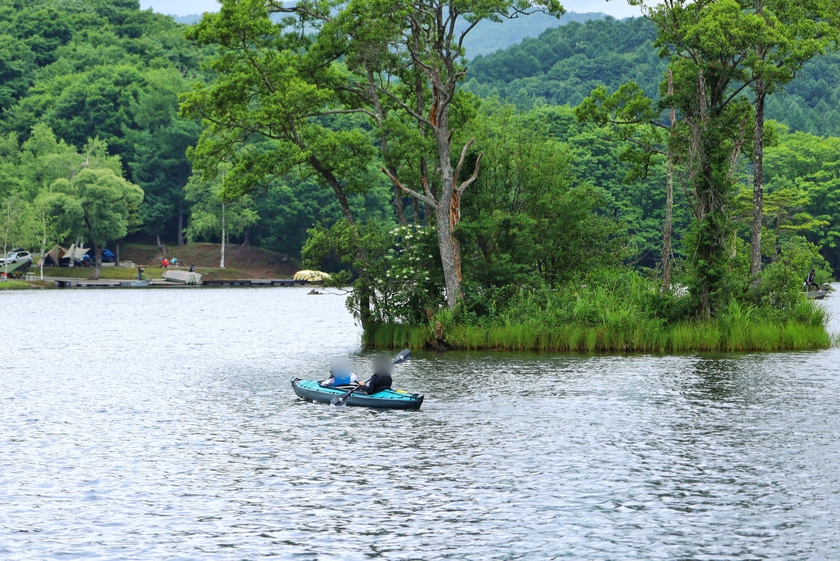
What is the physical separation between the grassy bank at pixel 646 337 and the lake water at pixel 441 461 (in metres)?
1.18

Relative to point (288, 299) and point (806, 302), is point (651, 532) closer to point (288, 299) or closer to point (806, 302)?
point (806, 302)

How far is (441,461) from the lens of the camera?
23641 millimetres

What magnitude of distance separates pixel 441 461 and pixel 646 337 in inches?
877

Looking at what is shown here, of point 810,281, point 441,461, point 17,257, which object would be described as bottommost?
point 441,461

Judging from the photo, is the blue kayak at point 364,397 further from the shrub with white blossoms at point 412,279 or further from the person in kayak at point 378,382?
the shrub with white blossoms at point 412,279

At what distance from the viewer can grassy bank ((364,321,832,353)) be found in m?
43.6

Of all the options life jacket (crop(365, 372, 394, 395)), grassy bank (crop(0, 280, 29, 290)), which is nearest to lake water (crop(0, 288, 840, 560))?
life jacket (crop(365, 372, 394, 395))

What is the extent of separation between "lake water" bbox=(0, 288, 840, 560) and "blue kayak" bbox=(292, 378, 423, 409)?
330 millimetres

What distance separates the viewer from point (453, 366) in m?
39.9

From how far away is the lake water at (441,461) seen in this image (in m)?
17.8

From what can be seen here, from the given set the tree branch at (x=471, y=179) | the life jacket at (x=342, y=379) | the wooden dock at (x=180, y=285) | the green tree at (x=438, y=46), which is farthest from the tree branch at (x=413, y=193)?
the wooden dock at (x=180, y=285)

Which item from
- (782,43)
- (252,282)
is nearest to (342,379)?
(782,43)

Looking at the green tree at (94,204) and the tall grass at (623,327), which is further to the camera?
the green tree at (94,204)

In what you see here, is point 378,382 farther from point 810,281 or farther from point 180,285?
point 180,285
